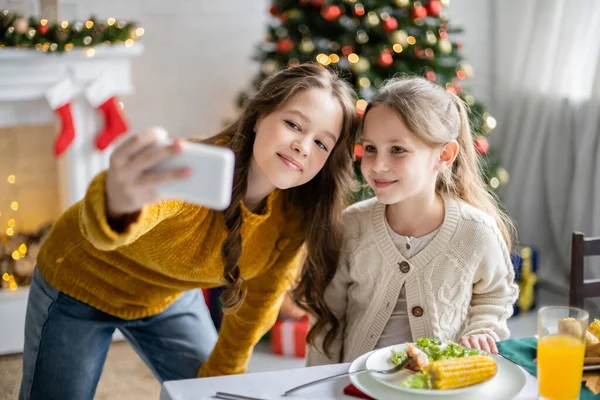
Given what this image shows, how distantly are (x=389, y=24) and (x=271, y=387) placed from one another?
85.9 inches

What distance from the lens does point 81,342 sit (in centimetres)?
190

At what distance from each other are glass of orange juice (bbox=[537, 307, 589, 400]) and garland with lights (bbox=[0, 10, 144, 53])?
8.06ft

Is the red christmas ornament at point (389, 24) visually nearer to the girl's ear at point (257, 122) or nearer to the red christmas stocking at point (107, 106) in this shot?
the red christmas stocking at point (107, 106)

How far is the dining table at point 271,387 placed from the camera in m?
1.39

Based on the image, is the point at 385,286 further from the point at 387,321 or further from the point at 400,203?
the point at 400,203

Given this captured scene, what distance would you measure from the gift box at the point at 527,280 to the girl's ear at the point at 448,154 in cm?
175

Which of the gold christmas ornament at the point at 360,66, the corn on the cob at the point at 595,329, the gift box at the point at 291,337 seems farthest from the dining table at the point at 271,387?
the gold christmas ornament at the point at 360,66

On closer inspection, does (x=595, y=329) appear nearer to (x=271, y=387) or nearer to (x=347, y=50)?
(x=271, y=387)

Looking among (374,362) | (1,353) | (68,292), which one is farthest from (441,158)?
(1,353)

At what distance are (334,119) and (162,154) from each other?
757mm

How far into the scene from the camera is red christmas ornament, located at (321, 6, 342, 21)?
3.30 metres

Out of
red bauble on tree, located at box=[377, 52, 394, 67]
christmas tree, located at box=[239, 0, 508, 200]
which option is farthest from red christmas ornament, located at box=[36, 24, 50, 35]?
red bauble on tree, located at box=[377, 52, 394, 67]

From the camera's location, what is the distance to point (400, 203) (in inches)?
76.5

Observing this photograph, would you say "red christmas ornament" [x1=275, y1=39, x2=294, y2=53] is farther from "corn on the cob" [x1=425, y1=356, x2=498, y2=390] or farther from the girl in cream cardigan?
"corn on the cob" [x1=425, y1=356, x2=498, y2=390]
